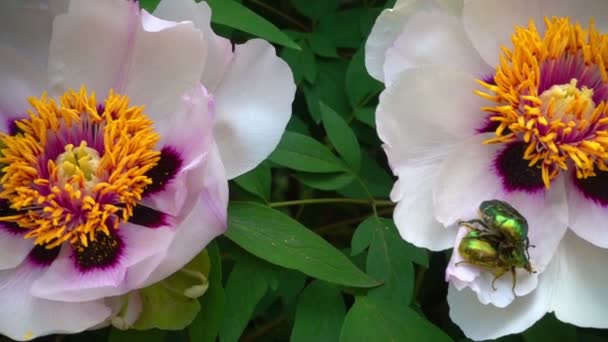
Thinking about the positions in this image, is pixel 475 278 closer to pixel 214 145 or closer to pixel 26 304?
pixel 214 145

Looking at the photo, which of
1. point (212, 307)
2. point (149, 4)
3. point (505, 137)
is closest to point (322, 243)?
point (212, 307)

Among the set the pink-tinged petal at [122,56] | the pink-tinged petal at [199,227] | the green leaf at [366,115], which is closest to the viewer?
the pink-tinged petal at [199,227]

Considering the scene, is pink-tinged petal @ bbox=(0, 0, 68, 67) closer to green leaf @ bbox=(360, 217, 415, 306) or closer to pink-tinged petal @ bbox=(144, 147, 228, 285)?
pink-tinged petal @ bbox=(144, 147, 228, 285)

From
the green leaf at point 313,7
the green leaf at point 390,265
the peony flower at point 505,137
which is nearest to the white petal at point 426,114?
the peony flower at point 505,137

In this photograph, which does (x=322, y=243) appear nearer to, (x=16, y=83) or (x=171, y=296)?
(x=171, y=296)

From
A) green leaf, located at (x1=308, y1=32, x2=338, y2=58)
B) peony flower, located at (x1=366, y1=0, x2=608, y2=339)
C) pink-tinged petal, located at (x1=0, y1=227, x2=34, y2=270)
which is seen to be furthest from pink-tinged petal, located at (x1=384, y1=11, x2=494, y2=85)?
pink-tinged petal, located at (x1=0, y1=227, x2=34, y2=270)

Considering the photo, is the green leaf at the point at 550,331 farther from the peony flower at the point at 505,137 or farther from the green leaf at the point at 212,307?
the green leaf at the point at 212,307

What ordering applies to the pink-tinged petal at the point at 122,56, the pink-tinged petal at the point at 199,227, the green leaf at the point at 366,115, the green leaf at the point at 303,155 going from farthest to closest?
the green leaf at the point at 366,115 < the green leaf at the point at 303,155 < the pink-tinged petal at the point at 122,56 < the pink-tinged petal at the point at 199,227
